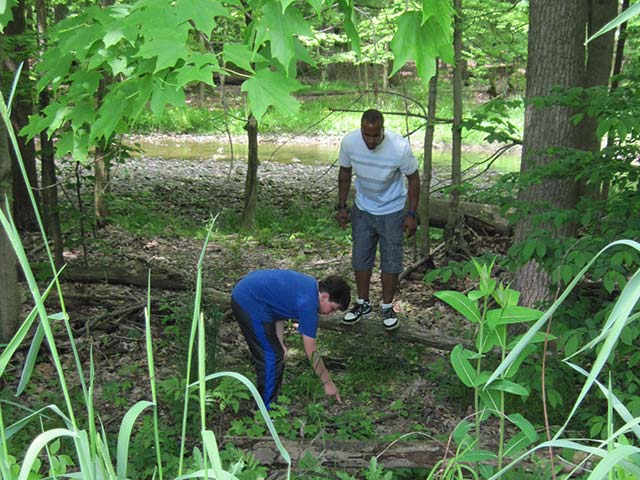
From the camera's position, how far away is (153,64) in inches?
94.5

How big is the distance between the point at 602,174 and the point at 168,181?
10127 millimetres

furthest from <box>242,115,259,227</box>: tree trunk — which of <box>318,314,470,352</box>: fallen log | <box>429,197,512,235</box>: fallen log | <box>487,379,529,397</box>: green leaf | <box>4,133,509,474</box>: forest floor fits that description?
<box>487,379,529,397</box>: green leaf

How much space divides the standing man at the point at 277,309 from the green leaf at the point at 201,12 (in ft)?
7.25

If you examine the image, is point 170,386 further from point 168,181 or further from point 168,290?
point 168,181

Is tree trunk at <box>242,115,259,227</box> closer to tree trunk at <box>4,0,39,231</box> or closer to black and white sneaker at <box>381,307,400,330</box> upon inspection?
tree trunk at <box>4,0,39,231</box>

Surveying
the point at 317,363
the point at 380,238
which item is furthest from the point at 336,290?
the point at 380,238

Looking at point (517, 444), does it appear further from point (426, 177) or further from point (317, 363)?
point (426, 177)

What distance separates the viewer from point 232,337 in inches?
222

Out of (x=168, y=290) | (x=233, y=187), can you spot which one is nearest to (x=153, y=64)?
(x=168, y=290)

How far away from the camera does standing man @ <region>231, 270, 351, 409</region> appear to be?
13.6 ft

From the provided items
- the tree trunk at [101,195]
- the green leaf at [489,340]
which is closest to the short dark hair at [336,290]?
the green leaf at [489,340]

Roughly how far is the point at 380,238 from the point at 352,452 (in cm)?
210

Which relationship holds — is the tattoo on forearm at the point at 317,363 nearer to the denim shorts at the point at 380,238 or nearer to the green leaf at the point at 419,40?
the denim shorts at the point at 380,238

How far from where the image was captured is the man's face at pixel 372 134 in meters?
4.79
